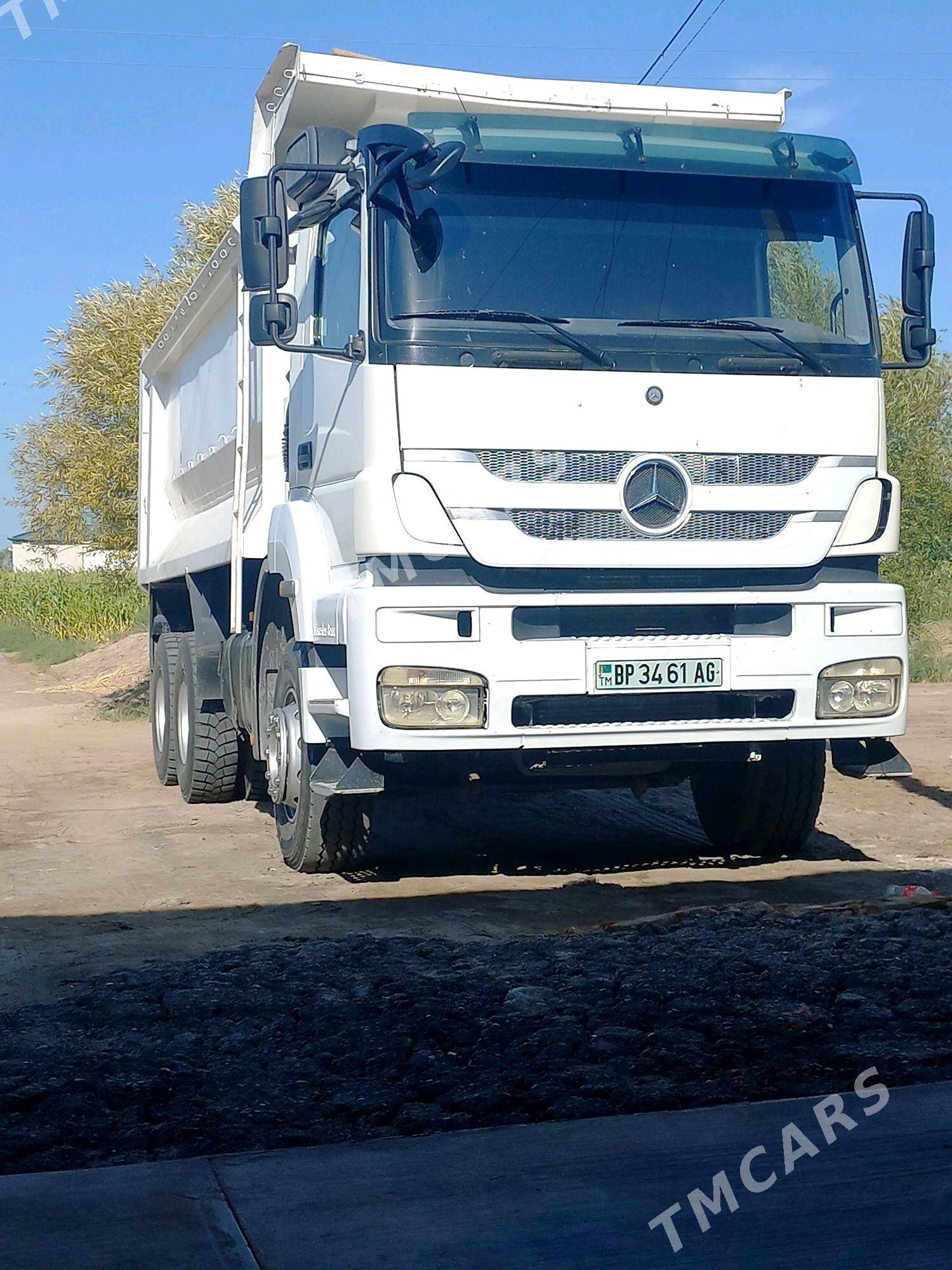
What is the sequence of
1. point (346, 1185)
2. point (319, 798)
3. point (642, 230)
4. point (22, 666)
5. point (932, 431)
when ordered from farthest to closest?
1. point (22, 666)
2. point (932, 431)
3. point (319, 798)
4. point (642, 230)
5. point (346, 1185)

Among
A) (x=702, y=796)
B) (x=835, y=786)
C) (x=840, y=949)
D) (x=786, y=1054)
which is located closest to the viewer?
(x=786, y=1054)

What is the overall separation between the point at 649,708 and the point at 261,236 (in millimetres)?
2720

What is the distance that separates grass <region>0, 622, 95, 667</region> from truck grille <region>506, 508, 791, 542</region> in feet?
84.7

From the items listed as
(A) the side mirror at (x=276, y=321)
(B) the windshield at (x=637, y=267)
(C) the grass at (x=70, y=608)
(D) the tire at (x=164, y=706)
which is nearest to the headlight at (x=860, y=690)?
(B) the windshield at (x=637, y=267)

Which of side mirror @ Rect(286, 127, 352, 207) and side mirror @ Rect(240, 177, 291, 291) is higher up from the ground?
side mirror @ Rect(286, 127, 352, 207)

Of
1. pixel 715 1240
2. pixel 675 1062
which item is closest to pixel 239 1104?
pixel 675 1062

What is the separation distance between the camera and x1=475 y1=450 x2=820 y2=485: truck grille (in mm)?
6426

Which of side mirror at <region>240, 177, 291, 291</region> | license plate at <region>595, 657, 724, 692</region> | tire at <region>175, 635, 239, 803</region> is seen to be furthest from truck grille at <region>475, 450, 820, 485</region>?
tire at <region>175, 635, 239, 803</region>

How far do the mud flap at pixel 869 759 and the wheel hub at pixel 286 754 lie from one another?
103 inches

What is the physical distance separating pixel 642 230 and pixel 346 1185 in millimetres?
4799

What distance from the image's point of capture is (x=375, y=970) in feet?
17.0

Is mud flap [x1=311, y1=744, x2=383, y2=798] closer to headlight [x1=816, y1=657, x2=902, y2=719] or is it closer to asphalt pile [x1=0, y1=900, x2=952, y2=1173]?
asphalt pile [x1=0, y1=900, x2=952, y2=1173]

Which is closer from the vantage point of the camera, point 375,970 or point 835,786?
point 375,970

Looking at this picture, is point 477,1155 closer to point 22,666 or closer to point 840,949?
point 840,949
